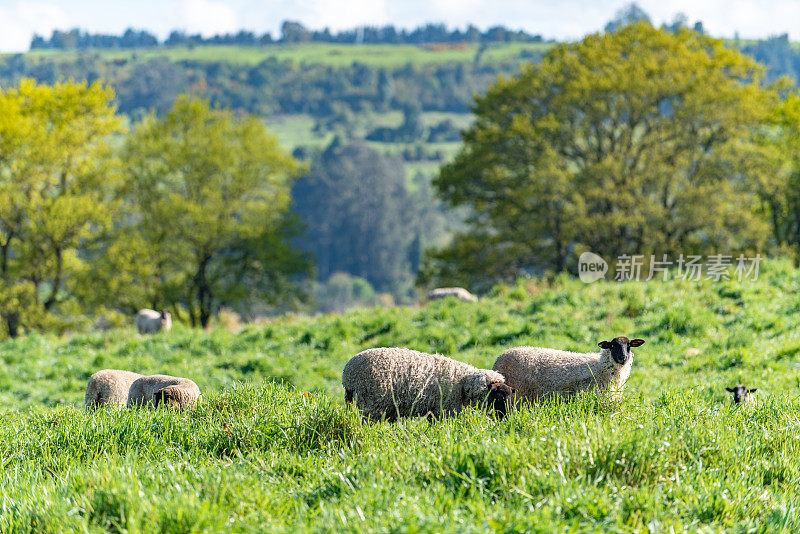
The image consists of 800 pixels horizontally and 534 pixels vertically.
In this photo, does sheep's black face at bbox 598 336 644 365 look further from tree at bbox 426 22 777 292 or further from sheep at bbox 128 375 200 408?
tree at bbox 426 22 777 292

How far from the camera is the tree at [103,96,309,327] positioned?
125 feet

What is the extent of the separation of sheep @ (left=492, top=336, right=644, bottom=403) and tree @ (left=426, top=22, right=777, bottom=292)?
25128 mm

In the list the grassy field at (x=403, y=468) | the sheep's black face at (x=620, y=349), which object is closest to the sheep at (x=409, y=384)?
the grassy field at (x=403, y=468)

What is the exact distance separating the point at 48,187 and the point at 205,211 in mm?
7687

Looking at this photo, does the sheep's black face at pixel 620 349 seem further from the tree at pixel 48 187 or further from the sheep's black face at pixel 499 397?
the tree at pixel 48 187

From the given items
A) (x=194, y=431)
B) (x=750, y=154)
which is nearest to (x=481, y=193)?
(x=750, y=154)

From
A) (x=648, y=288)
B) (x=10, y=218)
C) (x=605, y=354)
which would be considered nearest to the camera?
(x=605, y=354)

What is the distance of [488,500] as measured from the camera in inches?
165

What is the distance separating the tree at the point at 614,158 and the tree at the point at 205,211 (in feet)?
32.2

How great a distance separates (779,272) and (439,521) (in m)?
14.9

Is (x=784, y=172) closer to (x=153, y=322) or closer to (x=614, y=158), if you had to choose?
(x=614, y=158)

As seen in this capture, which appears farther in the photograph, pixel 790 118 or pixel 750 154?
pixel 790 118

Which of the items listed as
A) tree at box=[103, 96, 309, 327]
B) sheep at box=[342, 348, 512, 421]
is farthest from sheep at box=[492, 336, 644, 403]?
tree at box=[103, 96, 309, 327]

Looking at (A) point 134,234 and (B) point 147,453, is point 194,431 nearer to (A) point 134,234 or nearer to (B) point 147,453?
(B) point 147,453
